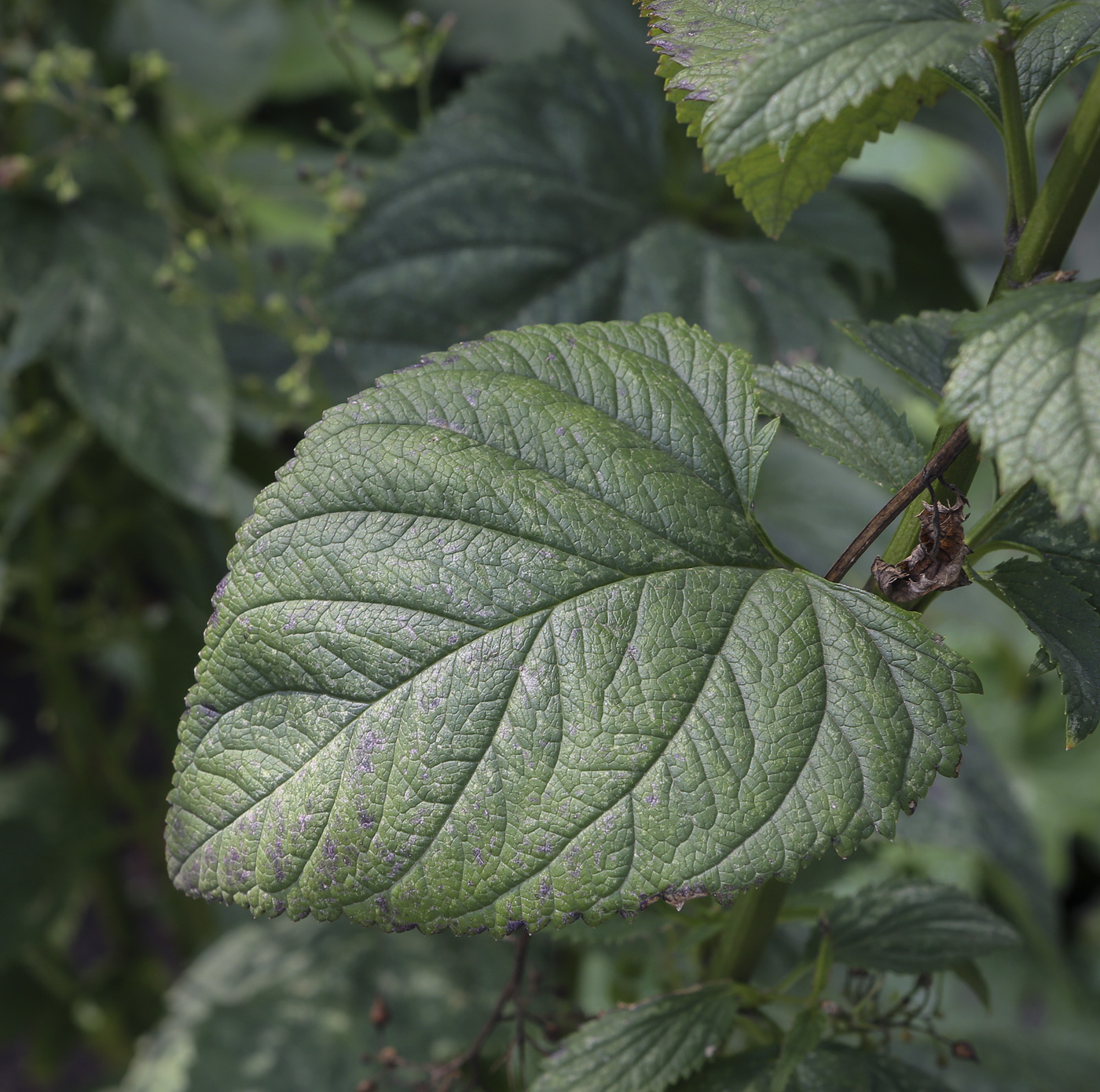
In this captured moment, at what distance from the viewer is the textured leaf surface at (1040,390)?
0.32 m

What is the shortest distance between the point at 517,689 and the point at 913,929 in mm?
269

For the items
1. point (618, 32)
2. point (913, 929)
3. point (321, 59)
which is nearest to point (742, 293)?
point (618, 32)

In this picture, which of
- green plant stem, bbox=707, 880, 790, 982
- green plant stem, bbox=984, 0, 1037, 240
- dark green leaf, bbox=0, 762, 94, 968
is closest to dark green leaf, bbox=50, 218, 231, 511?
dark green leaf, bbox=0, 762, 94, 968

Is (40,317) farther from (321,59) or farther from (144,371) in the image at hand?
(321,59)

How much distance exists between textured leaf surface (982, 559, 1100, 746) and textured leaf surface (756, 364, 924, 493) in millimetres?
57

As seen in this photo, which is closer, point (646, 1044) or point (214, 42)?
point (646, 1044)

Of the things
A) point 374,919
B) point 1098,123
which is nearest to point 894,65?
point 1098,123

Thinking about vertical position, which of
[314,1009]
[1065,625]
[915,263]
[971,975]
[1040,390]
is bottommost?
[314,1009]

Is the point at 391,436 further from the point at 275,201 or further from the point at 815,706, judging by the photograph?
the point at 275,201

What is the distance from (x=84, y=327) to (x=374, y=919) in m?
0.76

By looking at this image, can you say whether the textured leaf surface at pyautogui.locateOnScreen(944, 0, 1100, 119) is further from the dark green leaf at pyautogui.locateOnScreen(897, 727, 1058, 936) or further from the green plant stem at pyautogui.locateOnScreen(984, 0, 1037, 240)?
the dark green leaf at pyautogui.locateOnScreen(897, 727, 1058, 936)

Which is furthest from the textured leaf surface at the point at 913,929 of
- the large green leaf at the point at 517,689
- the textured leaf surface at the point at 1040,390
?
the textured leaf surface at the point at 1040,390

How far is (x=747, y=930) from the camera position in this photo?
1.65 feet

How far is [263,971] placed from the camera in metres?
1.03
